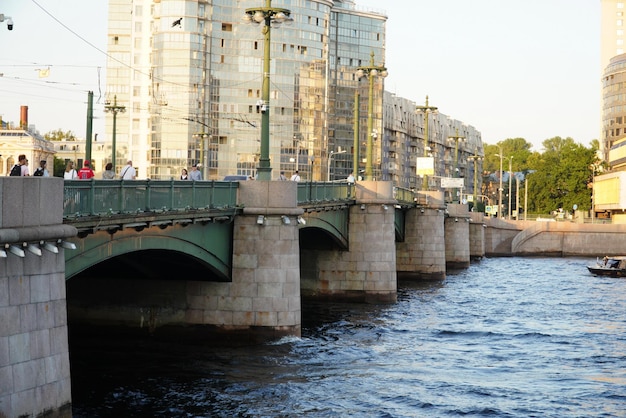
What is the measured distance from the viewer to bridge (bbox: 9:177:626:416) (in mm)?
16188

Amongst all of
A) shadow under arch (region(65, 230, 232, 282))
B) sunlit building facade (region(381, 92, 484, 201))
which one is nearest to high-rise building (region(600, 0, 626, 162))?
sunlit building facade (region(381, 92, 484, 201))

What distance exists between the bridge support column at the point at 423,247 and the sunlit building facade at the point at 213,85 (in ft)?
141

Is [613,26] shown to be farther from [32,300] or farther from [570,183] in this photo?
[32,300]

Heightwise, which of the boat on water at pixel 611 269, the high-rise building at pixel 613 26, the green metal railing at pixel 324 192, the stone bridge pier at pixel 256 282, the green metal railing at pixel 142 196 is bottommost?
the boat on water at pixel 611 269

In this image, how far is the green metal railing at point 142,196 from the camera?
1945cm

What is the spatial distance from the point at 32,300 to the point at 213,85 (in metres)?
94.4

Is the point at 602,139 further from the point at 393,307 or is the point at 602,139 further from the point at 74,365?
the point at 74,365

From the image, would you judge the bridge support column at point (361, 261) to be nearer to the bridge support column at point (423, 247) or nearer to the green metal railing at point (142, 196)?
the green metal railing at point (142, 196)

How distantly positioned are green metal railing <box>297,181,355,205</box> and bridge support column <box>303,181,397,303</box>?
3.87ft

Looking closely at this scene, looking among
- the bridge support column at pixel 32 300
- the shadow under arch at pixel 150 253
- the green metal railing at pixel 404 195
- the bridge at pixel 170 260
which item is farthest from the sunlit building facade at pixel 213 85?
the bridge support column at pixel 32 300

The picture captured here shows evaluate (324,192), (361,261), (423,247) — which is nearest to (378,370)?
(324,192)

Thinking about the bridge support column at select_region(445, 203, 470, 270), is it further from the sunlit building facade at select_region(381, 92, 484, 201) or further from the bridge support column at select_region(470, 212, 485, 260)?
the sunlit building facade at select_region(381, 92, 484, 201)

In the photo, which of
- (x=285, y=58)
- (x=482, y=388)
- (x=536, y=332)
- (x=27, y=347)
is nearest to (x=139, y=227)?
(x=27, y=347)

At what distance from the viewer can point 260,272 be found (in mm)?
29562
